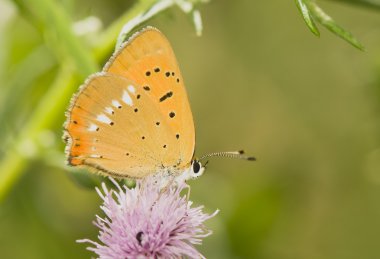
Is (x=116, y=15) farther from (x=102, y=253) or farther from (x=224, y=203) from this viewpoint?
(x=102, y=253)

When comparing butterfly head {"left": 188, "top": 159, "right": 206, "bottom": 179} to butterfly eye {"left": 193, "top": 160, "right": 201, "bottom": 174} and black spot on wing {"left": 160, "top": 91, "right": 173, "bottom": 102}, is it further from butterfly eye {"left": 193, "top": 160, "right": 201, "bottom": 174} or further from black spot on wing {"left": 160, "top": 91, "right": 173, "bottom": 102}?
black spot on wing {"left": 160, "top": 91, "right": 173, "bottom": 102}

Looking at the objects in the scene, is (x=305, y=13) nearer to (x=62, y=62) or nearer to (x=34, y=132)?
(x=62, y=62)

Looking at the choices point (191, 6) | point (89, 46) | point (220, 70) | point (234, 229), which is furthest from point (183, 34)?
point (191, 6)

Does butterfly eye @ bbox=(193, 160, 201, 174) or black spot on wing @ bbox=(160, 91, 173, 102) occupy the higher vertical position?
black spot on wing @ bbox=(160, 91, 173, 102)

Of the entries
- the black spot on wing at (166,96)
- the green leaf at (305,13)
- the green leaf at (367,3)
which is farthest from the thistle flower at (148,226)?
the green leaf at (367,3)

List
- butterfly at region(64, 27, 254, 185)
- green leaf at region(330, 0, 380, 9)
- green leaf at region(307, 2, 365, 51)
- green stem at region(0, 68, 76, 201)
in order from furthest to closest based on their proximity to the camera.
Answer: green stem at region(0, 68, 76, 201)
green leaf at region(330, 0, 380, 9)
butterfly at region(64, 27, 254, 185)
green leaf at region(307, 2, 365, 51)

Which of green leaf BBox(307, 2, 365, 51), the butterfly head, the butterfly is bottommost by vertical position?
the butterfly head

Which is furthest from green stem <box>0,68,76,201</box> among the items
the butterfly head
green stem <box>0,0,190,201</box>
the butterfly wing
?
the butterfly head
